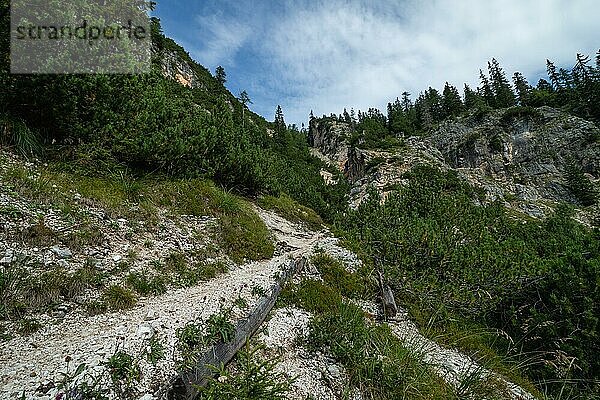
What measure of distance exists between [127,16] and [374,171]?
34.8 metres

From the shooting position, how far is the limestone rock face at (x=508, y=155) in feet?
140

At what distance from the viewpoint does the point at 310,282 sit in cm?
977

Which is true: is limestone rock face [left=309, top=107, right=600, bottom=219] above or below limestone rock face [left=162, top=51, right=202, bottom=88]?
below

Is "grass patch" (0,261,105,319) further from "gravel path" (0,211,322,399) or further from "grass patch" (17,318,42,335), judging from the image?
"gravel path" (0,211,322,399)

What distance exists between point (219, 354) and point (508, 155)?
66.0 meters

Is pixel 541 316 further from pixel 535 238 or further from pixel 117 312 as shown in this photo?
pixel 117 312

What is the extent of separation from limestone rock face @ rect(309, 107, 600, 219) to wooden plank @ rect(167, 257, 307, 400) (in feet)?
94.2

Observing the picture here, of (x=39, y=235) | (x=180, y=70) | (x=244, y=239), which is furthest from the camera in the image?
(x=180, y=70)

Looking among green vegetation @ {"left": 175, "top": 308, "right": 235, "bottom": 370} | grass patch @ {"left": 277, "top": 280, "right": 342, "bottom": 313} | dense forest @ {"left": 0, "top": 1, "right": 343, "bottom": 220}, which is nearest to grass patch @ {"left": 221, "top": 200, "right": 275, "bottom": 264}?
grass patch @ {"left": 277, "top": 280, "right": 342, "bottom": 313}

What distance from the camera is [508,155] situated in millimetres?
57562

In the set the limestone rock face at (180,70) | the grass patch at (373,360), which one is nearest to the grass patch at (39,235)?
the grass patch at (373,360)

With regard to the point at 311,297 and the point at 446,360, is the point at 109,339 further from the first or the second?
the point at 446,360

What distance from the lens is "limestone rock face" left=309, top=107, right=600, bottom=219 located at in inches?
1676

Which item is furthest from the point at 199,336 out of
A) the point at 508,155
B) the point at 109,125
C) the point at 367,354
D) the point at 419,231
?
the point at 508,155
